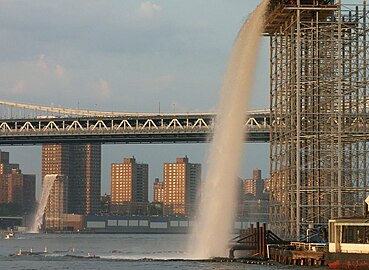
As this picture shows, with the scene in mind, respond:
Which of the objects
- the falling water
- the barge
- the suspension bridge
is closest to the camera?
the barge

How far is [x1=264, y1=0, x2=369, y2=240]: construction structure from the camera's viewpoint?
62.0 metres

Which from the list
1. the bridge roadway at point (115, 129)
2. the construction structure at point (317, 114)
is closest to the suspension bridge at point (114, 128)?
the bridge roadway at point (115, 129)

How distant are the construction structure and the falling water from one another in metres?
3.00

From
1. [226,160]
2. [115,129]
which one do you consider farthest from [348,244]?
[115,129]

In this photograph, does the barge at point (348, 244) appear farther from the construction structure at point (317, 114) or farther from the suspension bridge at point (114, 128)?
the suspension bridge at point (114, 128)

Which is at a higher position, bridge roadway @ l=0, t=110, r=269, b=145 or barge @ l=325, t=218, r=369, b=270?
bridge roadway @ l=0, t=110, r=269, b=145

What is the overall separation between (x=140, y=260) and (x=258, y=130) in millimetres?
50023

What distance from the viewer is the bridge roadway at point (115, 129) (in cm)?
12544

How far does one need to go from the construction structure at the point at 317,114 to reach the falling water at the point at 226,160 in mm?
3004

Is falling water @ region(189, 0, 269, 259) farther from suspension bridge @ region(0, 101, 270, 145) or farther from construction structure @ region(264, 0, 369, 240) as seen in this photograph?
suspension bridge @ region(0, 101, 270, 145)

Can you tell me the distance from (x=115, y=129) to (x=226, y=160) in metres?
69.0

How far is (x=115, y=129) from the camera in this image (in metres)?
128

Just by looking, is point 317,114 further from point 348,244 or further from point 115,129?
point 115,129

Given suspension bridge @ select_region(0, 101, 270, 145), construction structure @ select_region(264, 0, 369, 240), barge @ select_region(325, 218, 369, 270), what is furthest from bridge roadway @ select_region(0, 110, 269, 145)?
barge @ select_region(325, 218, 369, 270)
